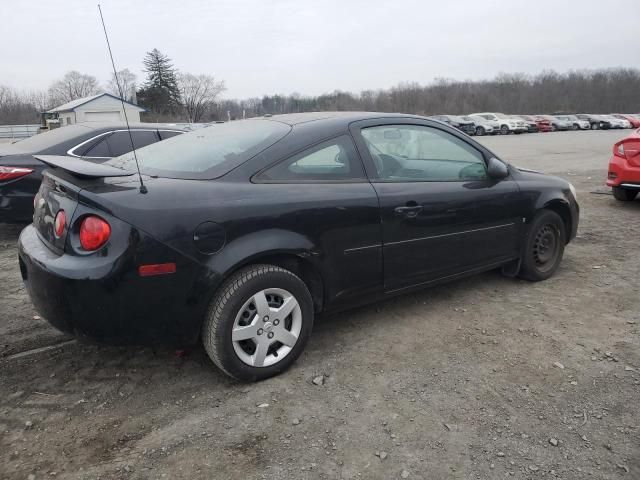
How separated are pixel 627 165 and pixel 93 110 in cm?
4380

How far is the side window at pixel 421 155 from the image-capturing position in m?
3.45

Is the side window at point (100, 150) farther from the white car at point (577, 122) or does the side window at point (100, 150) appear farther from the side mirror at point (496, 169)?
the white car at point (577, 122)

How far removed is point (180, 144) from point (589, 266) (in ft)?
13.0

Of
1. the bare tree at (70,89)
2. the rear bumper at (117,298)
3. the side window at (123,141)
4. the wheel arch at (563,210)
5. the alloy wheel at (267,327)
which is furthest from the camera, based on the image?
the bare tree at (70,89)

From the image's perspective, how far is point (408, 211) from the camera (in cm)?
337

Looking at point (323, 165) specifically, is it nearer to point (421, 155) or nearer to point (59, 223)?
point (421, 155)

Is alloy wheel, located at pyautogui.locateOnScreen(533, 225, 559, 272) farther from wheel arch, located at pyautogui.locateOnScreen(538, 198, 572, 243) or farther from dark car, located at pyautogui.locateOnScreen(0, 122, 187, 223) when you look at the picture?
dark car, located at pyautogui.locateOnScreen(0, 122, 187, 223)

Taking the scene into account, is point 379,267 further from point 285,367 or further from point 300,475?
point 300,475

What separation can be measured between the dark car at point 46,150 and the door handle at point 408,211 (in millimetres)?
3141

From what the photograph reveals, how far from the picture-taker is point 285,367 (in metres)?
2.96

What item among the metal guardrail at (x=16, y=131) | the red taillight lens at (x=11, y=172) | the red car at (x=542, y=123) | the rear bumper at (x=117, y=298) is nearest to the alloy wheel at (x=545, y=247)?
the rear bumper at (x=117, y=298)

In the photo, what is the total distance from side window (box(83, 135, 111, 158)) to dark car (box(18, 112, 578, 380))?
2955 millimetres

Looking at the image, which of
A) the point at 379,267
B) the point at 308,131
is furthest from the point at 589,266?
the point at 308,131

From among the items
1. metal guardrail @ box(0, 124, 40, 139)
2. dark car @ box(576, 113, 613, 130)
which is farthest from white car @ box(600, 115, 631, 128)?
metal guardrail @ box(0, 124, 40, 139)
